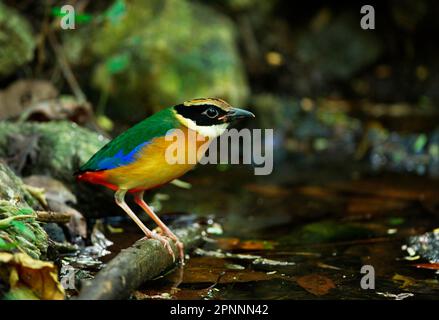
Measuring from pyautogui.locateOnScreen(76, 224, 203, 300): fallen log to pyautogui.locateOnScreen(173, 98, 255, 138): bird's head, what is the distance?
0.77 metres

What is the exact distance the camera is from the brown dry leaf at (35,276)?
3.34 metres

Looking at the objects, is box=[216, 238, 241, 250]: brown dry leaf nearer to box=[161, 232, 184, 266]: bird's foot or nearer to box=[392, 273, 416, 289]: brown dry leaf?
box=[161, 232, 184, 266]: bird's foot

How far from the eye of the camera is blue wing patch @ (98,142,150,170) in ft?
14.2

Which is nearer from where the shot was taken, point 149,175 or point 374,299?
→ point 374,299

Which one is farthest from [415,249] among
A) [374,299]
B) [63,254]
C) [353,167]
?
[353,167]

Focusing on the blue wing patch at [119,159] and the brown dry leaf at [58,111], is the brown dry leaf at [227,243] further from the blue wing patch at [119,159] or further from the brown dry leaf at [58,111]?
the brown dry leaf at [58,111]

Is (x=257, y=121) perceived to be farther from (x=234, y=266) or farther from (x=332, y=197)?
(x=234, y=266)

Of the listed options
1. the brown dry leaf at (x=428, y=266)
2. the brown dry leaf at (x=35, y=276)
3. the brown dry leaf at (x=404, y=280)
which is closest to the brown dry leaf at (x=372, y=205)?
the brown dry leaf at (x=428, y=266)

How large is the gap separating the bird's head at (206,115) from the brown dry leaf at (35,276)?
143 centimetres

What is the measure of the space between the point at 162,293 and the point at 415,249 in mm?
2058

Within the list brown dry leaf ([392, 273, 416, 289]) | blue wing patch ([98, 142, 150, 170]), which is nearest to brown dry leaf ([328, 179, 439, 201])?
brown dry leaf ([392, 273, 416, 289])

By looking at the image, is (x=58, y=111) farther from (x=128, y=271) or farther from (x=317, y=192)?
(x=128, y=271)
